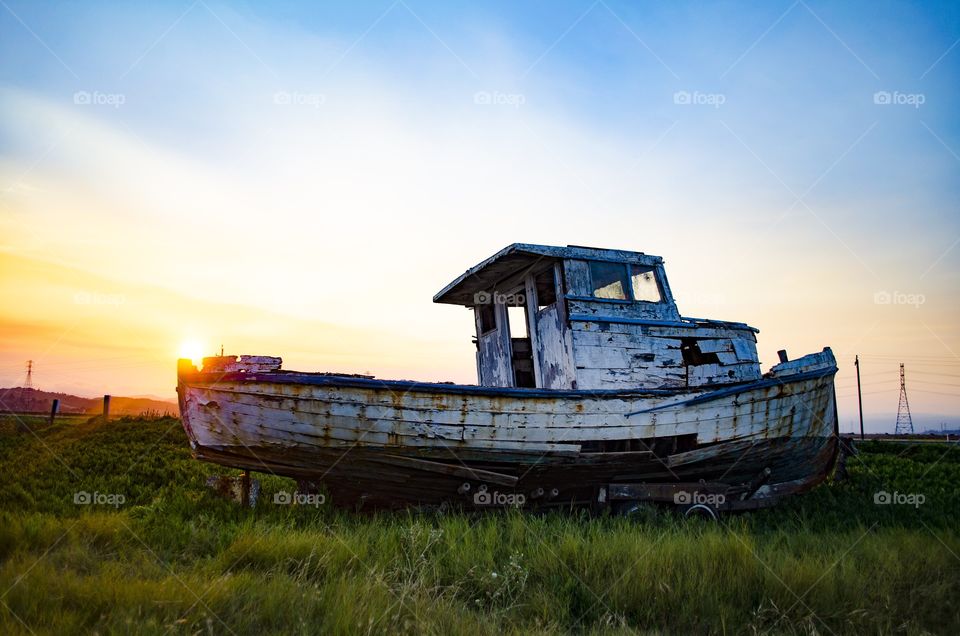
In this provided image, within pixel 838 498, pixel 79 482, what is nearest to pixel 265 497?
pixel 79 482

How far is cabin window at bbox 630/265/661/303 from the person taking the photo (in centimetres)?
908

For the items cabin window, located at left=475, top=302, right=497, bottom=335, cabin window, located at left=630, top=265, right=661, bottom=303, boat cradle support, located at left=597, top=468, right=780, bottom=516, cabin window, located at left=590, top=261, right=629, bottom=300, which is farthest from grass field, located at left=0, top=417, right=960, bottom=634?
cabin window, located at left=475, top=302, right=497, bottom=335

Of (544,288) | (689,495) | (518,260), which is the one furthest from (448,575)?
(544,288)

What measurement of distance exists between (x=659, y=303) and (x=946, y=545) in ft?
15.5

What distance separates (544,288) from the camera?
9.69m

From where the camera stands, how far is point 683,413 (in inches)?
303

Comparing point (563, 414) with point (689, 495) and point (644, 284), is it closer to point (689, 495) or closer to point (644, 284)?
point (689, 495)

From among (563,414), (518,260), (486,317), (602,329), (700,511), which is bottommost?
(700,511)

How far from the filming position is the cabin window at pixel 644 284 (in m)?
9.08

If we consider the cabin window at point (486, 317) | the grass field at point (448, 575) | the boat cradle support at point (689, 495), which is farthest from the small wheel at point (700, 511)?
the cabin window at point (486, 317)

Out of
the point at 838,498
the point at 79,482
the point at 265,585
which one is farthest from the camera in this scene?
the point at 838,498

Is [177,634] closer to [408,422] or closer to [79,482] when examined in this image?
[408,422]

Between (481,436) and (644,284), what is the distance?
13.6ft

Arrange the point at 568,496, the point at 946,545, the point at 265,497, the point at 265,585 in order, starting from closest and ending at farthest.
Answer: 1. the point at 265,585
2. the point at 946,545
3. the point at 568,496
4. the point at 265,497
